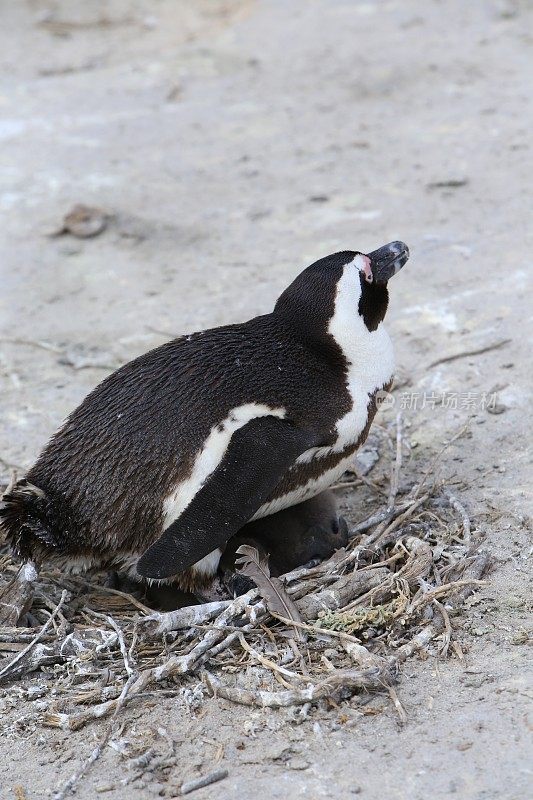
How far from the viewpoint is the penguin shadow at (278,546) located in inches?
133

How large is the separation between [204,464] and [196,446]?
6 centimetres

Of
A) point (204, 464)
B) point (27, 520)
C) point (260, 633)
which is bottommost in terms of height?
point (260, 633)

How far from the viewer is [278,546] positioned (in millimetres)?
3592

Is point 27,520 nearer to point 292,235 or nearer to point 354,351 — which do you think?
point 354,351

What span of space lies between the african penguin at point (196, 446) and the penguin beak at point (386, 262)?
10 cm

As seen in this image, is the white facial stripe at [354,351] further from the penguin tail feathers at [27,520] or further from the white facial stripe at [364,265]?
the penguin tail feathers at [27,520]

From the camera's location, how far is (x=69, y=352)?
5.01 metres

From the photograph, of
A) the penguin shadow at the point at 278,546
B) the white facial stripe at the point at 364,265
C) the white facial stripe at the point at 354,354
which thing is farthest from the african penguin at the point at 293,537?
the white facial stripe at the point at 364,265

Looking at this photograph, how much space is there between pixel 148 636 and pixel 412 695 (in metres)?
0.80

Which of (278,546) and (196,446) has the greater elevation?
(196,446)

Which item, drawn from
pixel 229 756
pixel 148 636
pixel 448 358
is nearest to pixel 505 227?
pixel 448 358

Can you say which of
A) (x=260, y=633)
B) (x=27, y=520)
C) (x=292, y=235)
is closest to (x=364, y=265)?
(x=260, y=633)

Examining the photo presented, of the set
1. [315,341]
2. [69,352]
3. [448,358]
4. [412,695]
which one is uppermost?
[315,341]

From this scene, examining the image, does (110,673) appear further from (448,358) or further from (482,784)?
(448,358)
